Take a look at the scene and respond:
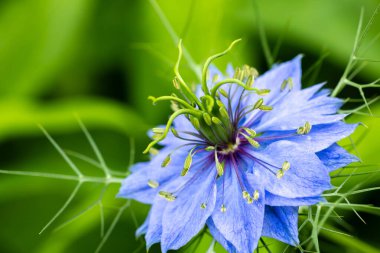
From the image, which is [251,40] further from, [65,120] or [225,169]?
[225,169]

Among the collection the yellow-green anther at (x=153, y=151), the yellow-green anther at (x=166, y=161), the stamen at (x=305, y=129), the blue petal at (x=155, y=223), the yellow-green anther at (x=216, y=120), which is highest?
the yellow-green anther at (x=216, y=120)

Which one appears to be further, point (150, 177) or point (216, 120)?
point (150, 177)

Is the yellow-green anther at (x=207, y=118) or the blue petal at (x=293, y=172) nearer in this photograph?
the blue petal at (x=293, y=172)

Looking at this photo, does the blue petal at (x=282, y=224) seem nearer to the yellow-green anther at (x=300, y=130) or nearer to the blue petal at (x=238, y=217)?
the blue petal at (x=238, y=217)

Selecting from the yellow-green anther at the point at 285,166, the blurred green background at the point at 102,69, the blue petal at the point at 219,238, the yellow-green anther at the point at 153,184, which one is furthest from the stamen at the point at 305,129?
the blurred green background at the point at 102,69

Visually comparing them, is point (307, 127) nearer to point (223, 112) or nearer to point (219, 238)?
point (223, 112)

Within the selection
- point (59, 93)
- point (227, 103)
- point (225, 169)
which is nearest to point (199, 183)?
point (225, 169)

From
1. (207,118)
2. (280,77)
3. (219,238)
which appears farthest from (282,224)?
(280,77)
